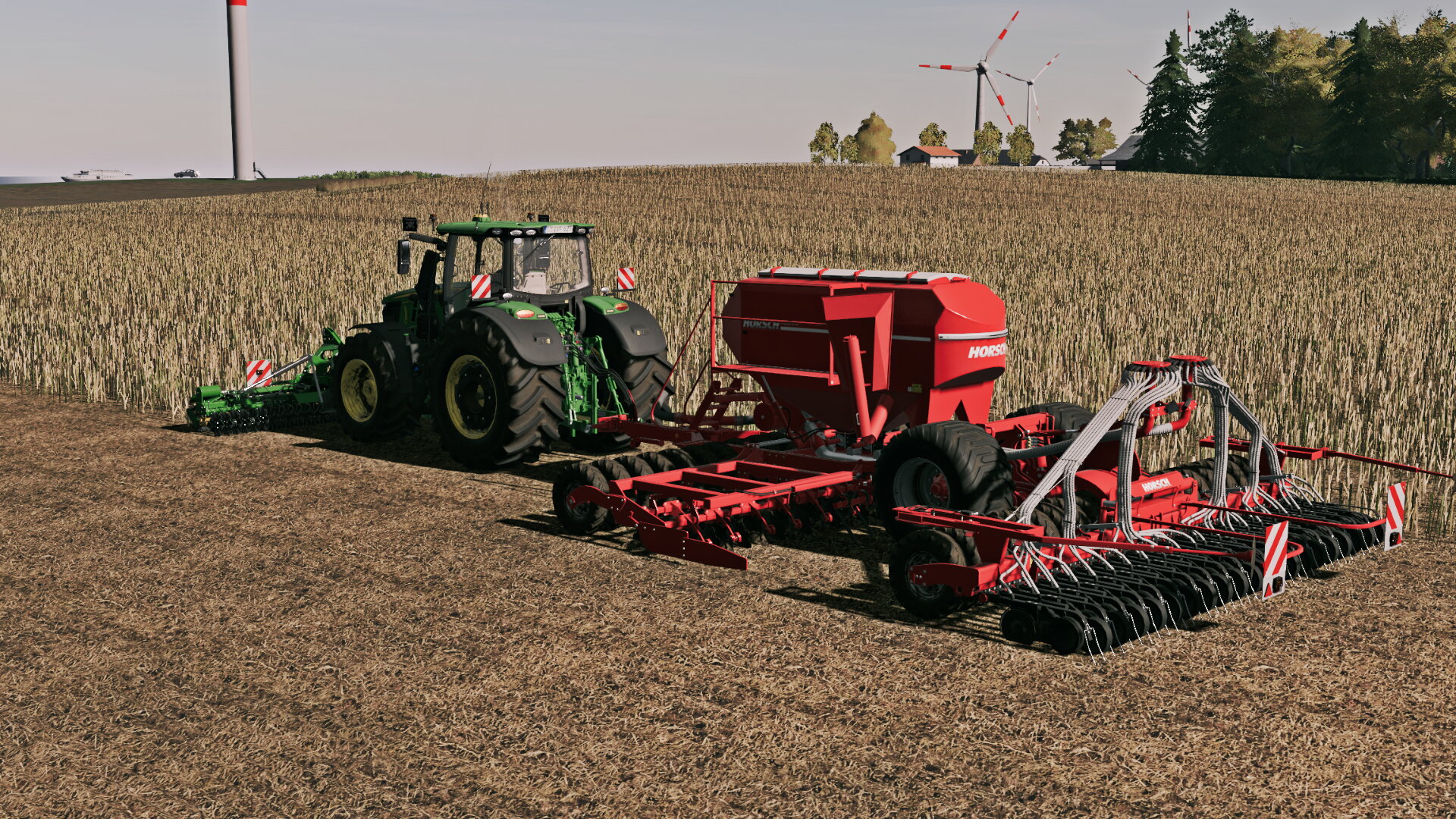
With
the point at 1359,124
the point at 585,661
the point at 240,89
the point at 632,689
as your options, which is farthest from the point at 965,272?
the point at 1359,124

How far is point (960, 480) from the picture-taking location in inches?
311

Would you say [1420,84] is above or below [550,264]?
above

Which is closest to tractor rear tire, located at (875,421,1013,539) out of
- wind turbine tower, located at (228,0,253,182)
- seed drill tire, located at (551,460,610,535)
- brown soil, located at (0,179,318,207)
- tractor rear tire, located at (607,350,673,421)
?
seed drill tire, located at (551,460,610,535)

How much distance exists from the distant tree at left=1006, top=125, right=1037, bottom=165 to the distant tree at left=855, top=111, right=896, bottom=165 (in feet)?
45.2

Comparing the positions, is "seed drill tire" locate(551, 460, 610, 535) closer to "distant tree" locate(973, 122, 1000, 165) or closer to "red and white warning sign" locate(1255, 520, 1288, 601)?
"red and white warning sign" locate(1255, 520, 1288, 601)

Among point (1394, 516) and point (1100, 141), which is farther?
point (1100, 141)

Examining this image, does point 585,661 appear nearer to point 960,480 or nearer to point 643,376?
point 960,480

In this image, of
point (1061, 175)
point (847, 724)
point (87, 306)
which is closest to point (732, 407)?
point (847, 724)

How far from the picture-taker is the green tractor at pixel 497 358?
1081 centimetres

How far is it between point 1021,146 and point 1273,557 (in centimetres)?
14360

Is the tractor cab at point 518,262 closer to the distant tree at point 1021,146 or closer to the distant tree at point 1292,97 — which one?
the distant tree at point 1292,97

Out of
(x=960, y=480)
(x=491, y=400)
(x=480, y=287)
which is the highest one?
(x=480, y=287)

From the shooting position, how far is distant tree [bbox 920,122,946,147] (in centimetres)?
Answer: 15112

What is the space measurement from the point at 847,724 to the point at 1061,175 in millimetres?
60147
